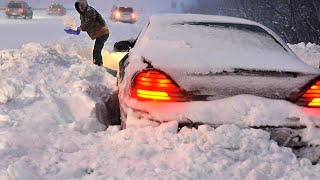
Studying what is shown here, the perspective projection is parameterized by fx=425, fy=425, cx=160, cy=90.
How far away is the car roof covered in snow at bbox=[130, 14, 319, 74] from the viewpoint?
3.52 metres

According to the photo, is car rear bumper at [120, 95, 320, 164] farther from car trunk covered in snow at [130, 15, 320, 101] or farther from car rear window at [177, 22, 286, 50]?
car rear window at [177, 22, 286, 50]

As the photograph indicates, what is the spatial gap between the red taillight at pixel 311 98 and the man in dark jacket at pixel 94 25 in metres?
6.12

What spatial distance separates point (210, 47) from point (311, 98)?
105cm

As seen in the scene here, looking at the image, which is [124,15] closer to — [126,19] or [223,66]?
[126,19]

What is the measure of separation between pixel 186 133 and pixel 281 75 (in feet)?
2.99

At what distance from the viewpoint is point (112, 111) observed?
17.9 ft

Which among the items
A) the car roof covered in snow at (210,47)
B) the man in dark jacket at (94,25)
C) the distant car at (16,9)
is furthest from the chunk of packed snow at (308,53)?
the distant car at (16,9)

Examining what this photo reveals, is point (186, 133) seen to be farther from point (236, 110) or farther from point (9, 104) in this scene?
point (9, 104)

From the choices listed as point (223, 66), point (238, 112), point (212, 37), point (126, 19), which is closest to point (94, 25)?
point (212, 37)

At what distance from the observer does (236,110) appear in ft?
11.1

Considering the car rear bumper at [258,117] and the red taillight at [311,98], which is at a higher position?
the red taillight at [311,98]

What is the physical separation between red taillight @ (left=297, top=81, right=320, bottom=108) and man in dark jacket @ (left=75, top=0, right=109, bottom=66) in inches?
241

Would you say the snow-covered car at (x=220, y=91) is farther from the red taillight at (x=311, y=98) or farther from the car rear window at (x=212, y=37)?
the car rear window at (x=212, y=37)

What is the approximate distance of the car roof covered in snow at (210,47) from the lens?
11.5 ft
